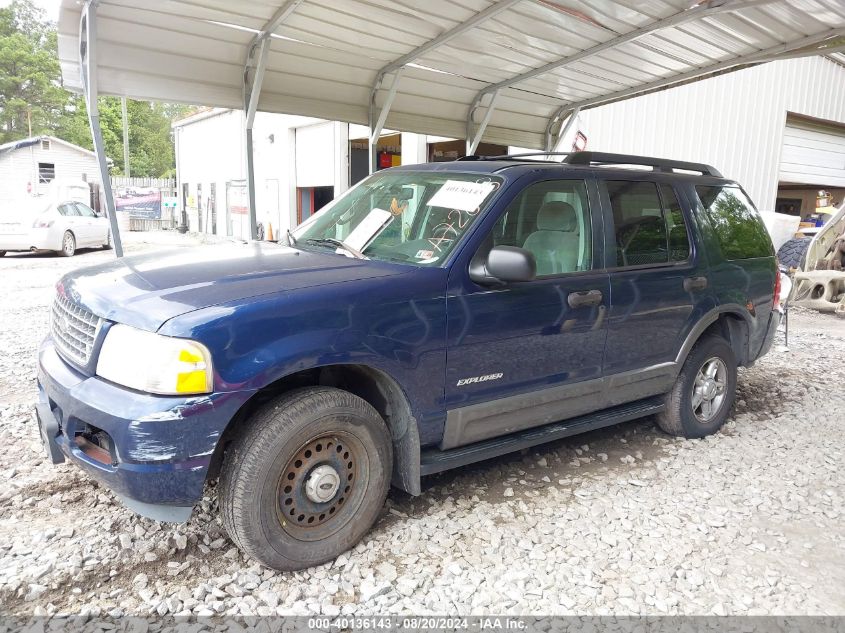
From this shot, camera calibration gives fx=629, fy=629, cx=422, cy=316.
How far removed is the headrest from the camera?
3.80 metres

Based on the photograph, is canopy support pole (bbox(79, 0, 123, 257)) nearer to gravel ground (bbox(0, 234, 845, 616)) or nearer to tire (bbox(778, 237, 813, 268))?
gravel ground (bbox(0, 234, 845, 616))

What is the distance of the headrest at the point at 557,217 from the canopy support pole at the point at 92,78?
3.86m

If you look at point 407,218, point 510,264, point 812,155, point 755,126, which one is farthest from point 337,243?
point 812,155

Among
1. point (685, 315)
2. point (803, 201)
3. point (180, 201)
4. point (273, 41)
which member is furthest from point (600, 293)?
point (180, 201)

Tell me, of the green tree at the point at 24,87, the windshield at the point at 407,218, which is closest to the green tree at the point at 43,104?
the green tree at the point at 24,87

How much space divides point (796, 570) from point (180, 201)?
31884 millimetres

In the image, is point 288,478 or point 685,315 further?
point 685,315

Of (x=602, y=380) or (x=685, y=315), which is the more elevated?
(x=685, y=315)

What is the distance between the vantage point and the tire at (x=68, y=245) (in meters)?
16.4

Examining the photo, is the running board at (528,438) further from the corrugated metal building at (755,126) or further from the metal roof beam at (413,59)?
the corrugated metal building at (755,126)

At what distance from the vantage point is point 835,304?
→ 10914mm

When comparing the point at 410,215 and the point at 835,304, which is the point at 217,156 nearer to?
the point at 835,304

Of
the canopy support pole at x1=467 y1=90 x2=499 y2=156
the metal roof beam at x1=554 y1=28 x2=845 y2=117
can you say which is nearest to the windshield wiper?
the canopy support pole at x1=467 y1=90 x2=499 y2=156

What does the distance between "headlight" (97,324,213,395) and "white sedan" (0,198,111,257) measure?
1551 centimetres
